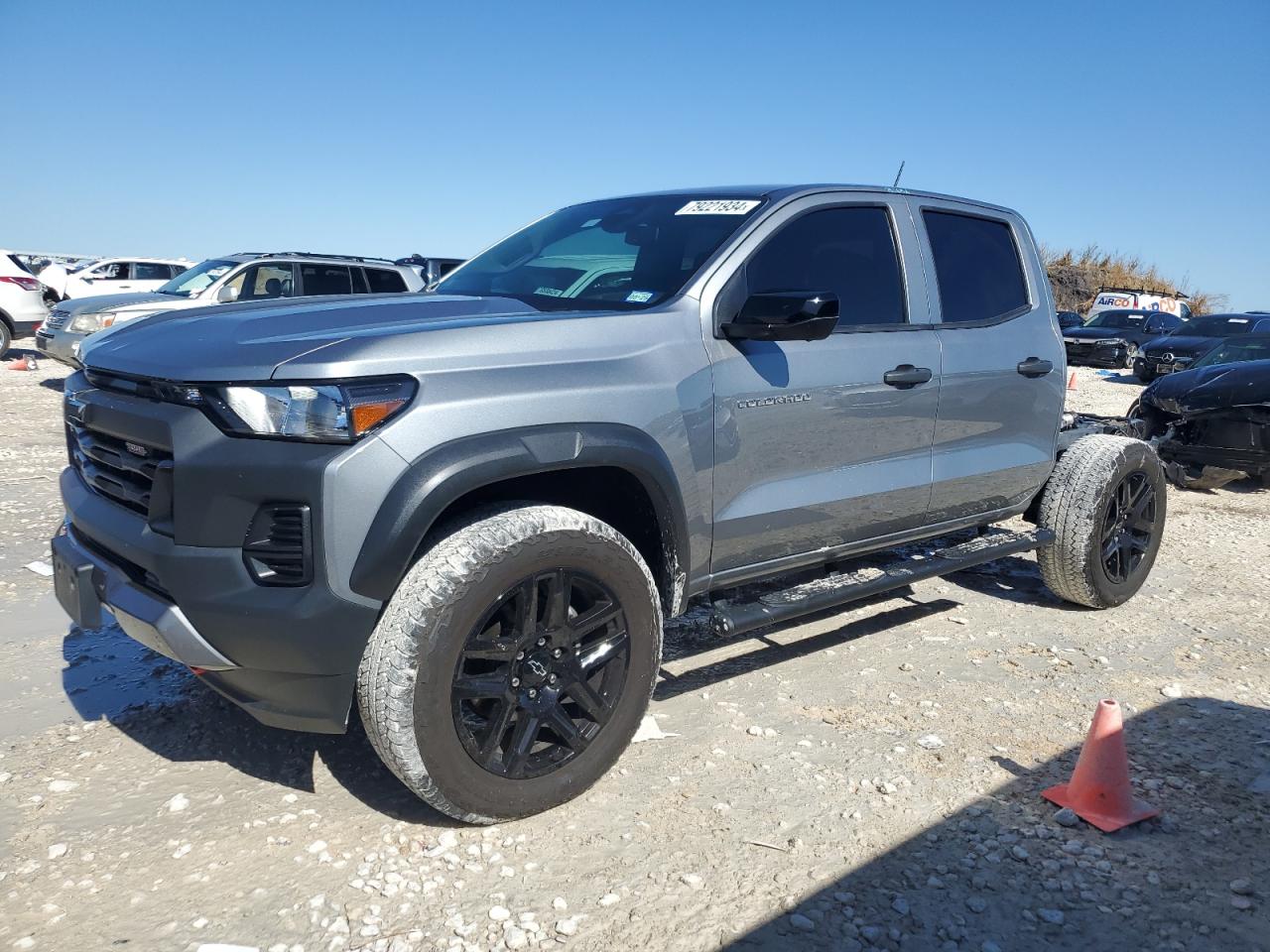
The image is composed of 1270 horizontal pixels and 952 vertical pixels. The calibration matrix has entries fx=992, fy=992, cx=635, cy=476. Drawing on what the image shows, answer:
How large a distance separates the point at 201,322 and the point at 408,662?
49.1 inches

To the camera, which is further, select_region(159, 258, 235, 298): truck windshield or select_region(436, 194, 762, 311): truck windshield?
select_region(159, 258, 235, 298): truck windshield

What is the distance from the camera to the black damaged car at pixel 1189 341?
56.3ft

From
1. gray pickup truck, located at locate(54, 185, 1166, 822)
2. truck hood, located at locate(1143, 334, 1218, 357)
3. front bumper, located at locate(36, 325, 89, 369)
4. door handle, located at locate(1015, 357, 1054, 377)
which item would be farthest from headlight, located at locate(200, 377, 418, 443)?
truck hood, located at locate(1143, 334, 1218, 357)

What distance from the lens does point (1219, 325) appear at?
18484 mm

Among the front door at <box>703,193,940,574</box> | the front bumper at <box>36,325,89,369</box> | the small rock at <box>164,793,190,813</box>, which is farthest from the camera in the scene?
the front bumper at <box>36,325,89,369</box>

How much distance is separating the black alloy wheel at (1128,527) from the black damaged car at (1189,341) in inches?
515

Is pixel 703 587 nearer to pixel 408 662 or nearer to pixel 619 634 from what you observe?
pixel 619 634

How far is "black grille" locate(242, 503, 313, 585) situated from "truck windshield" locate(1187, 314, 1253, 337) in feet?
63.5

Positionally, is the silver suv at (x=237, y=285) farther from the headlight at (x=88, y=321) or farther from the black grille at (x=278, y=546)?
the black grille at (x=278, y=546)

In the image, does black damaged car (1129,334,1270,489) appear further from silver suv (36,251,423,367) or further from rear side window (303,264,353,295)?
rear side window (303,264,353,295)

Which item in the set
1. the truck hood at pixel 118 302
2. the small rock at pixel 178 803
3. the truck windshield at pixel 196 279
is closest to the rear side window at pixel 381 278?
the truck windshield at pixel 196 279

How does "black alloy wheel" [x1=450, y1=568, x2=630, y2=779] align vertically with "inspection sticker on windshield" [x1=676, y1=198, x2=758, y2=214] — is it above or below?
below

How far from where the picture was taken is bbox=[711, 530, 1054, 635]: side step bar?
345 cm

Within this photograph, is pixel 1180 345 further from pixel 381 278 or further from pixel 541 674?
pixel 541 674
